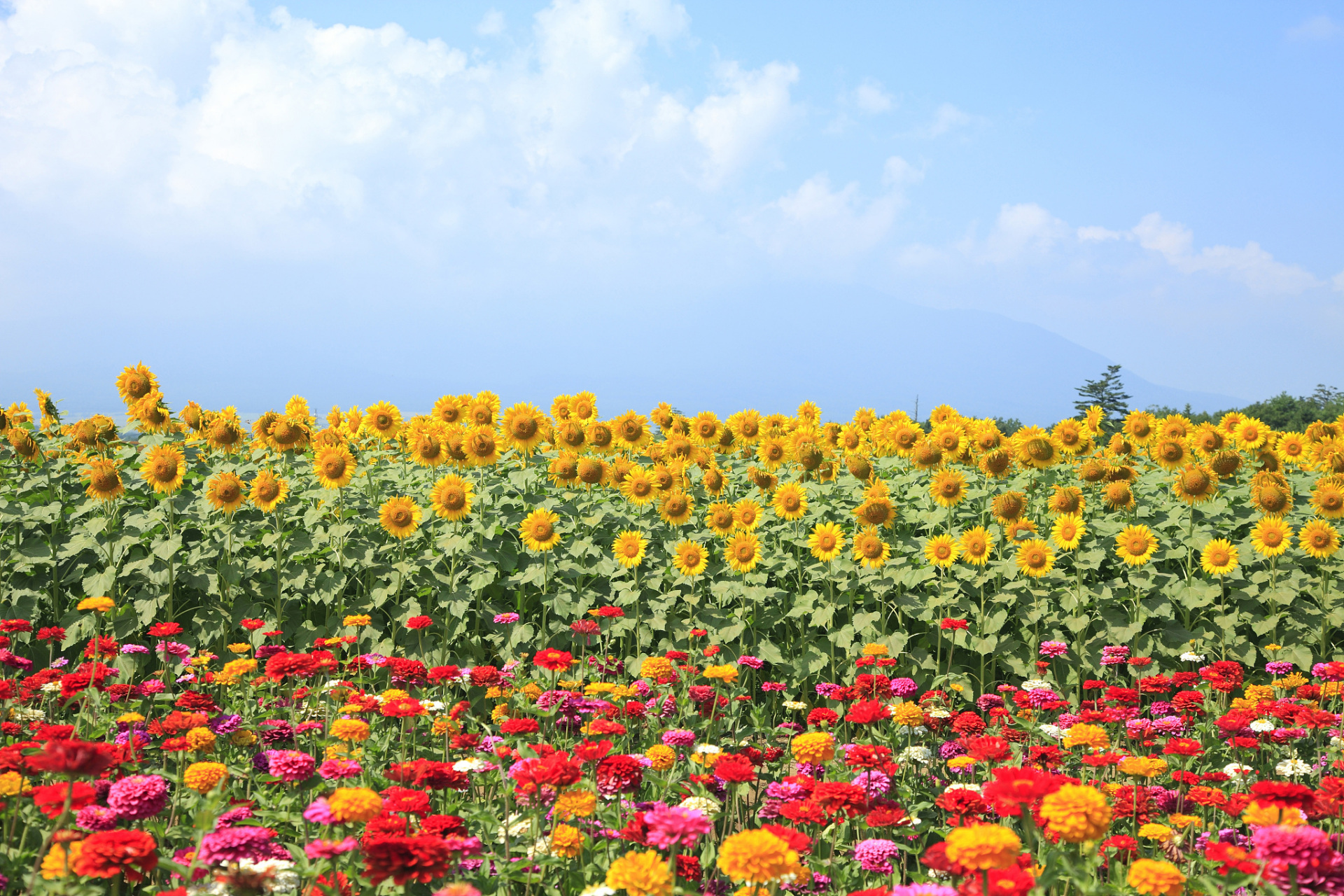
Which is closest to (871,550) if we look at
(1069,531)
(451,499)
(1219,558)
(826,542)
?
(826,542)

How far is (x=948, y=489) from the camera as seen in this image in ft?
23.8

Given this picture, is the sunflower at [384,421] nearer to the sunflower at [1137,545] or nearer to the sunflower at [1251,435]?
the sunflower at [1137,545]

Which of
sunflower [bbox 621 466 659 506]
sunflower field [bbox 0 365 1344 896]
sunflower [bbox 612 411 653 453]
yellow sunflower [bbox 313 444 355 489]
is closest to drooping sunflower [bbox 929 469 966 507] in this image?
sunflower field [bbox 0 365 1344 896]

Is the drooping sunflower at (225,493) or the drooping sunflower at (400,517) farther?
the drooping sunflower at (400,517)

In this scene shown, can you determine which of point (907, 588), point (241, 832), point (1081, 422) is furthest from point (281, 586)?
point (1081, 422)

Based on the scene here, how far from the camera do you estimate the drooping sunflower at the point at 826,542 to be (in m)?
6.91

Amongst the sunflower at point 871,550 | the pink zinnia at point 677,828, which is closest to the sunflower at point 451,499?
the sunflower at point 871,550

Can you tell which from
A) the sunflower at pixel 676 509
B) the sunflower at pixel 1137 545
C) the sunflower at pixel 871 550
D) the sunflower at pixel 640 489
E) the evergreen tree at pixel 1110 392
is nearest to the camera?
the sunflower at pixel 871 550

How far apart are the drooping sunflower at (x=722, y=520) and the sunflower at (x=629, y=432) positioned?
2000 millimetres

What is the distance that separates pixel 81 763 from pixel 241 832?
1.63ft

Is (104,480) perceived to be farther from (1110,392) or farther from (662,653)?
(1110,392)

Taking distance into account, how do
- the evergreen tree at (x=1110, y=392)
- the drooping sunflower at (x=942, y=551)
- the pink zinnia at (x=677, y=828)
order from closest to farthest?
the pink zinnia at (x=677, y=828) → the drooping sunflower at (x=942, y=551) → the evergreen tree at (x=1110, y=392)

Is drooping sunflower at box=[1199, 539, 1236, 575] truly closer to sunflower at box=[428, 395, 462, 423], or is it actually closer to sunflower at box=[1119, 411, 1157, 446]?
sunflower at box=[1119, 411, 1157, 446]

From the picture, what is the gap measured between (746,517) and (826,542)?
28.8 inches
